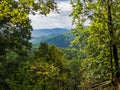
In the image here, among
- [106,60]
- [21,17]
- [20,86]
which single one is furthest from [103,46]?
[21,17]

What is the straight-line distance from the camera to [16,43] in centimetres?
5109

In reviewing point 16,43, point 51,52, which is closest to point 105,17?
point 16,43

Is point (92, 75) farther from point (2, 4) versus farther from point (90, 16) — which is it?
point (2, 4)

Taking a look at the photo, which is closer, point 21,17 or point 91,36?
point 21,17

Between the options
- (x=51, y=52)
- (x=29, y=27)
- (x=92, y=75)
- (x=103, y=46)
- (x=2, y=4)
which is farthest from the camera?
(x=51, y=52)

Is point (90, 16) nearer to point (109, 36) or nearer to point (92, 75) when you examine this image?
point (109, 36)

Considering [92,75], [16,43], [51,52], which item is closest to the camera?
[92,75]

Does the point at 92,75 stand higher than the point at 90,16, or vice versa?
the point at 90,16

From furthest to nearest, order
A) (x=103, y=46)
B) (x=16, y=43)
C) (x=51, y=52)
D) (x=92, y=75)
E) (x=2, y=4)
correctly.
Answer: (x=51, y=52) < (x=16, y=43) < (x=92, y=75) < (x=103, y=46) < (x=2, y=4)

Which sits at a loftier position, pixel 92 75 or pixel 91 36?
pixel 91 36

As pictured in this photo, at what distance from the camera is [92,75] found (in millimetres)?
31500

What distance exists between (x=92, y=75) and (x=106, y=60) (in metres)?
2.37

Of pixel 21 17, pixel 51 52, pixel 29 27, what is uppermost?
pixel 21 17

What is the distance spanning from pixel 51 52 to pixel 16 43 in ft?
35.6
